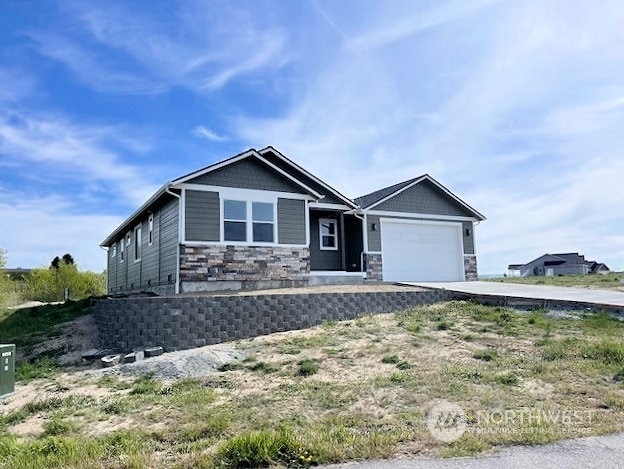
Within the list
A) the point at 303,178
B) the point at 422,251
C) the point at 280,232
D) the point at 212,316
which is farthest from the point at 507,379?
the point at 422,251

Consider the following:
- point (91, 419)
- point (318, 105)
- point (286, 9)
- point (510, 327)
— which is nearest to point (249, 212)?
point (318, 105)

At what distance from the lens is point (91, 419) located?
613cm

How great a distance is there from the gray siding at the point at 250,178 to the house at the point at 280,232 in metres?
0.03

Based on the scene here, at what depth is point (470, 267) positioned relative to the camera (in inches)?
817

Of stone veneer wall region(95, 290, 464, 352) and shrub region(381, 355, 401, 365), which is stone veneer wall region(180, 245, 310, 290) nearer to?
stone veneer wall region(95, 290, 464, 352)

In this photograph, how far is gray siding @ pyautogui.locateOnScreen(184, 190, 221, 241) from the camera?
14234 millimetres

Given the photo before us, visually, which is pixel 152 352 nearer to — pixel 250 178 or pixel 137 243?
pixel 250 178

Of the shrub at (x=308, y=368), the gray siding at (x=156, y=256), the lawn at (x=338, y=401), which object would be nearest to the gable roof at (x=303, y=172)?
the gray siding at (x=156, y=256)

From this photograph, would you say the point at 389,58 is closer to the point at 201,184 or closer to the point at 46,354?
the point at 201,184

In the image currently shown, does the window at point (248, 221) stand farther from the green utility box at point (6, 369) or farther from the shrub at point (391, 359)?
the green utility box at point (6, 369)

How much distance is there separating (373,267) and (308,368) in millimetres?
11466

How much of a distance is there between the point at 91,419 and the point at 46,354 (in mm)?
5158

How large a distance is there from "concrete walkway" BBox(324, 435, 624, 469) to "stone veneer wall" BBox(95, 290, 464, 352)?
20.1ft

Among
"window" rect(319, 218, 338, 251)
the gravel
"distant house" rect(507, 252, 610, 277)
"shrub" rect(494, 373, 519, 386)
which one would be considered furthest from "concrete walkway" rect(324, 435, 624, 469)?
"distant house" rect(507, 252, 610, 277)
